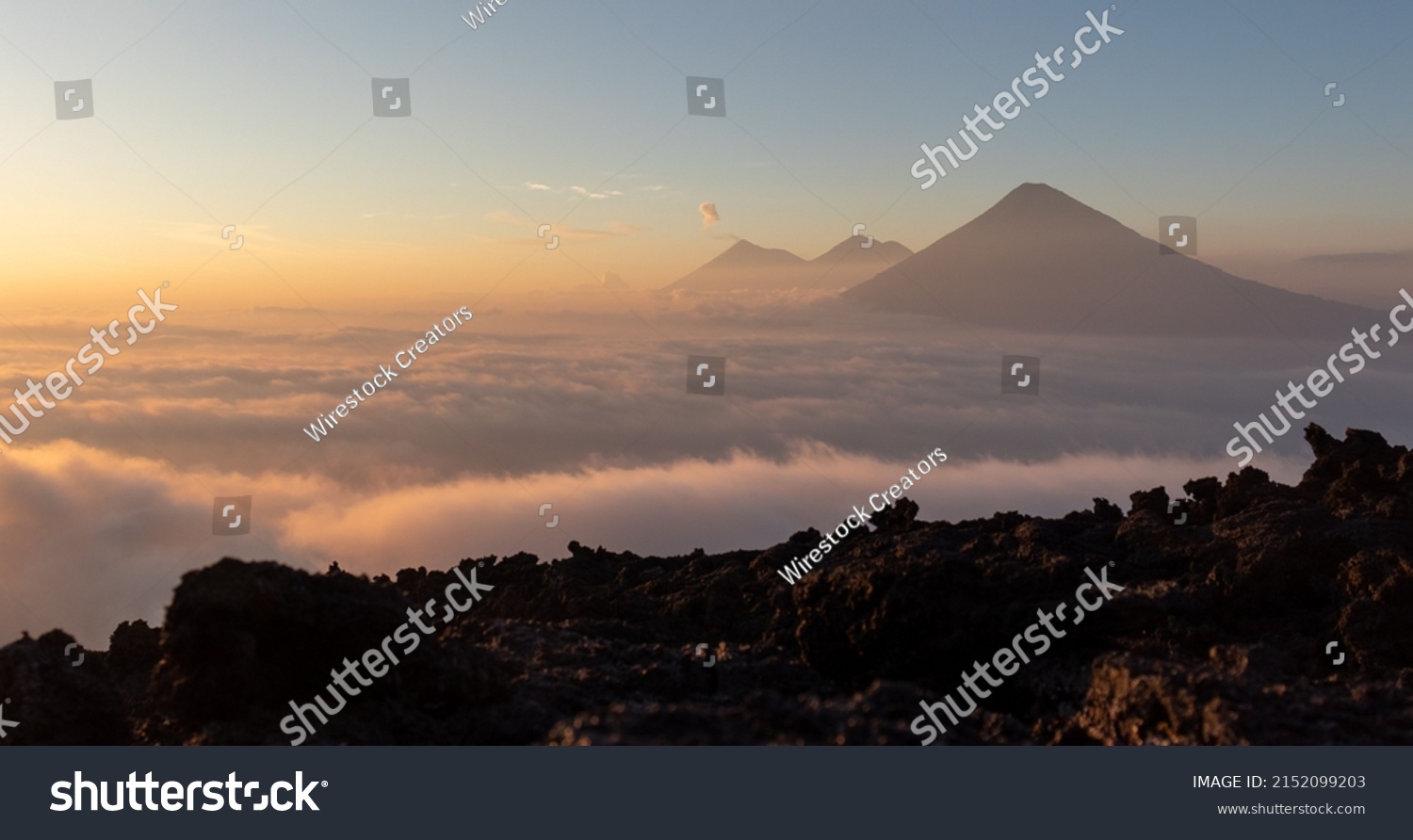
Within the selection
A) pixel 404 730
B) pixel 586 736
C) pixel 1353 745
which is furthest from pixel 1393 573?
pixel 404 730

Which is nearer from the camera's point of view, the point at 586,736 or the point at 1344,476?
the point at 586,736

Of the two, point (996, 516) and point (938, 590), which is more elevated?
point (996, 516)

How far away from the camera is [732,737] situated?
704cm

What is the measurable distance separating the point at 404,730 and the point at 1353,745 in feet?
23.7

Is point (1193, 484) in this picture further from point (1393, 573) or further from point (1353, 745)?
point (1353, 745)

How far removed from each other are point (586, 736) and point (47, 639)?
6.23 m

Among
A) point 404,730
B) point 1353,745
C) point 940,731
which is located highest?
point 404,730

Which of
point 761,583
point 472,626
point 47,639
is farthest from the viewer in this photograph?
point 761,583

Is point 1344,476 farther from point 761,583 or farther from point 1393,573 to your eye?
point 761,583

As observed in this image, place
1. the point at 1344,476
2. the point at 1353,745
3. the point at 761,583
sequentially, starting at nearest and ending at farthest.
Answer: the point at 1353,745, the point at 761,583, the point at 1344,476

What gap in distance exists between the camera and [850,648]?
10445mm

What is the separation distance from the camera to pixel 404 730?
8.31m

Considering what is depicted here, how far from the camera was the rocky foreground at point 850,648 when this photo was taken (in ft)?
26.4

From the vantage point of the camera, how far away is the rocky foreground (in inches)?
317
